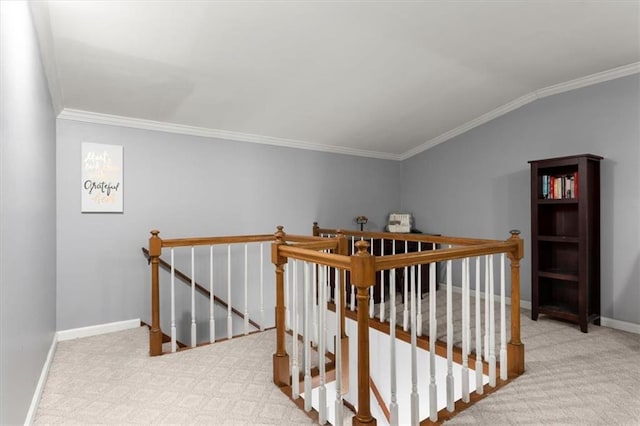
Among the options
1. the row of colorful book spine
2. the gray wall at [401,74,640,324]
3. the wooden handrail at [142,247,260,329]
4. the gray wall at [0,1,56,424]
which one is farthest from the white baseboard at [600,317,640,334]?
the gray wall at [0,1,56,424]

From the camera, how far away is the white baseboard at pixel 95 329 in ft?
10.5

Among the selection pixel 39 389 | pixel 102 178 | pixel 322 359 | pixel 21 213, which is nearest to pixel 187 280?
pixel 102 178

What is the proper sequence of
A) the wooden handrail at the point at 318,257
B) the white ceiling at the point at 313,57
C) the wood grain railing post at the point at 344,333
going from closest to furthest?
the wooden handrail at the point at 318,257
the white ceiling at the point at 313,57
the wood grain railing post at the point at 344,333

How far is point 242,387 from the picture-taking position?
2.28m

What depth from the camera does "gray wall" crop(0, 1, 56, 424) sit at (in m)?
1.41

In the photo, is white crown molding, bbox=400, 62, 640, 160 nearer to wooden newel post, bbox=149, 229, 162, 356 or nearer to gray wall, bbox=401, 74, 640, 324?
gray wall, bbox=401, 74, 640, 324

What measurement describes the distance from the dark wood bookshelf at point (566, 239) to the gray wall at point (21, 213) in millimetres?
4039

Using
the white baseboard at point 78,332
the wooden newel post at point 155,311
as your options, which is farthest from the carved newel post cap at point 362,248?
the white baseboard at point 78,332

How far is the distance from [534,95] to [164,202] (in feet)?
14.0

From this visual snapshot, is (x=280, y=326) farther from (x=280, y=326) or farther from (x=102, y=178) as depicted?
(x=102, y=178)

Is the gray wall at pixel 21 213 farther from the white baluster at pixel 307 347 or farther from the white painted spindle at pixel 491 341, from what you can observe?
the white painted spindle at pixel 491 341

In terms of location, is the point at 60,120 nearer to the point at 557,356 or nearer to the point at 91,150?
the point at 91,150

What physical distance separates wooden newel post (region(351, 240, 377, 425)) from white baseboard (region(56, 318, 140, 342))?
9.30ft

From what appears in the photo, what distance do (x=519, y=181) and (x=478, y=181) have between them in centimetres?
54
